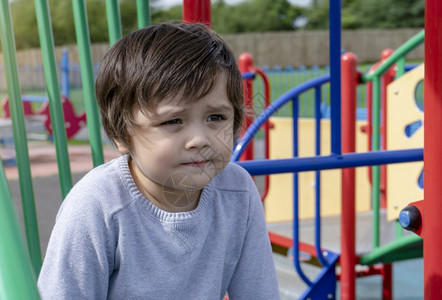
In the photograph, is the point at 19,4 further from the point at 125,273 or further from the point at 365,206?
the point at 125,273

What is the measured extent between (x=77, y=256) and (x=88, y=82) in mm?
467

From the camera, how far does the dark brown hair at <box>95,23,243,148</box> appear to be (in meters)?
1.06

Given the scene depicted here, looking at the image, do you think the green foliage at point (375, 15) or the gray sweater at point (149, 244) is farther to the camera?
the green foliage at point (375, 15)

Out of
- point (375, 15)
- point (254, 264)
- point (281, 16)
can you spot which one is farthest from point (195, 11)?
point (375, 15)

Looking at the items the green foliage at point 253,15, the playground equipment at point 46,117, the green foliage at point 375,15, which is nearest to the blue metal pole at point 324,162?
the playground equipment at point 46,117

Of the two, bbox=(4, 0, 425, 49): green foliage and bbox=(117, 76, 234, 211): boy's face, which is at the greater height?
bbox=(117, 76, 234, 211): boy's face

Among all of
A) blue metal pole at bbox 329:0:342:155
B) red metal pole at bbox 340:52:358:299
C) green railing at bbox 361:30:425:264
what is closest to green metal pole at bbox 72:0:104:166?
blue metal pole at bbox 329:0:342:155

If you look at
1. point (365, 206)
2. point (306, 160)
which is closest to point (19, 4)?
point (365, 206)

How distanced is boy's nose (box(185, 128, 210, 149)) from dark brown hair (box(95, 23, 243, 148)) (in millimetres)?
54

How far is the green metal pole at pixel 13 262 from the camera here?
572mm

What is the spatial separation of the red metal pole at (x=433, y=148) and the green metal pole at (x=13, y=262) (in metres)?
0.81

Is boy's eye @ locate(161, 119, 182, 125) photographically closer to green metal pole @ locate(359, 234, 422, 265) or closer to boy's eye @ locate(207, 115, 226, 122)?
boy's eye @ locate(207, 115, 226, 122)

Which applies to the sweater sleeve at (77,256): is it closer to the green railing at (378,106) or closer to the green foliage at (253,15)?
the green railing at (378,106)

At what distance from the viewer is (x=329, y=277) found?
9.02 ft
